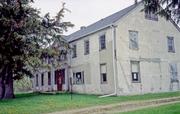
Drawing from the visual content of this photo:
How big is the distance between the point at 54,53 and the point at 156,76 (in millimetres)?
8821

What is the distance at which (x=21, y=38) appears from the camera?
21.5 metres

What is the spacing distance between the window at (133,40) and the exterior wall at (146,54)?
1.02ft

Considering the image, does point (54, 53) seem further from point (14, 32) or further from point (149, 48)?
Result: point (149, 48)

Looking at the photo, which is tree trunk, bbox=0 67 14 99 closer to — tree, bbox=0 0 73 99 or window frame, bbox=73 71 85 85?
tree, bbox=0 0 73 99

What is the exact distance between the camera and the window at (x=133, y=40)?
2513cm

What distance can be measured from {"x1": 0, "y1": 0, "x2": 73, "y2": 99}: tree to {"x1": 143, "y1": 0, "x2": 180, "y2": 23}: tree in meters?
9.52

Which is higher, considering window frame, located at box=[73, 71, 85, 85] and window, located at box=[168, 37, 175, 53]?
window, located at box=[168, 37, 175, 53]

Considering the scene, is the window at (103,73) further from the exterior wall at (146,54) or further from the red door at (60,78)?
the red door at (60,78)

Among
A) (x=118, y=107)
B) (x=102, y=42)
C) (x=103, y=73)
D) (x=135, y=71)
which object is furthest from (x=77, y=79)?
(x=118, y=107)

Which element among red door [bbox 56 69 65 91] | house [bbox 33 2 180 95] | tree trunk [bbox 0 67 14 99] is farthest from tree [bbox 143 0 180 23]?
red door [bbox 56 69 65 91]

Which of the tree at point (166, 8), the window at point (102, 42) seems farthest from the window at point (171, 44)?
the tree at point (166, 8)

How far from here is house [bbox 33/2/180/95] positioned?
2423cm

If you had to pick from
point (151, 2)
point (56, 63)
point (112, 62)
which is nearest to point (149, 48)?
point (112, 62)

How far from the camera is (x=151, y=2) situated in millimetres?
14984
